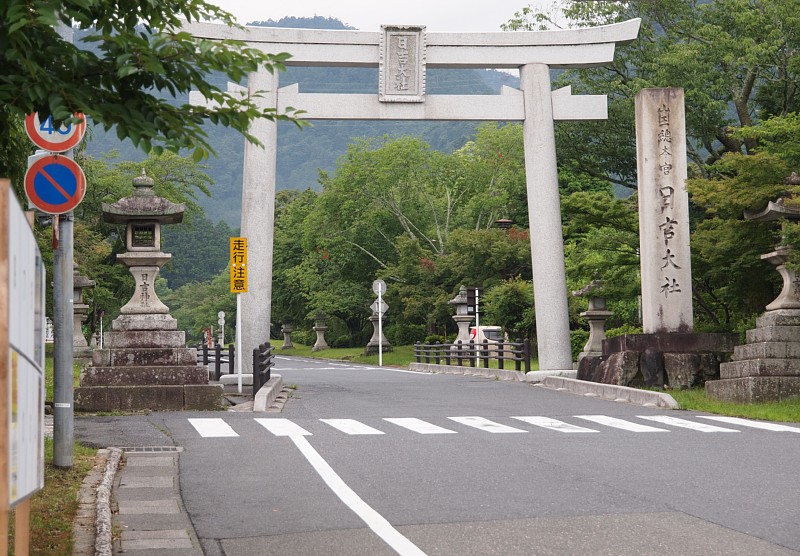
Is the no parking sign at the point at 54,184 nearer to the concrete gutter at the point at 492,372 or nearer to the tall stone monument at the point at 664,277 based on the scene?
the tall stone monument at the point at 664,277

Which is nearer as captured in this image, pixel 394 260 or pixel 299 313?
pixel 394 260

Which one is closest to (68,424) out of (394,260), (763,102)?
(763,102)

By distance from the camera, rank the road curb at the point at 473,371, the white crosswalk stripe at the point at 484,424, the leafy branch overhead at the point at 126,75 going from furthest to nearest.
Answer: the road curb at the point at 473,371, the white crosswalk stripe at the point at 484,424, the leafy branch overhead at the point at 126,75

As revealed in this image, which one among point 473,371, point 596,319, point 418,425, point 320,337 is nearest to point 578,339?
point 473,371

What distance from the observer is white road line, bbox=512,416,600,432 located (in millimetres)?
14641

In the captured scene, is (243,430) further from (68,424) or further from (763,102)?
(763,102)

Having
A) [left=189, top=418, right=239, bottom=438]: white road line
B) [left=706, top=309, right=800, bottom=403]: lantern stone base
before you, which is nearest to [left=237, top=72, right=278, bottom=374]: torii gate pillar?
[left=189, top=418, right=239, bottom=438]: white road line

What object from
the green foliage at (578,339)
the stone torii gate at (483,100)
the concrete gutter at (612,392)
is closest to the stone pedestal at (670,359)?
the concrete gutter at (612,392)

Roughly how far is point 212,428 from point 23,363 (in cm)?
1101

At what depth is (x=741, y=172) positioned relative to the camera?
66.7ft

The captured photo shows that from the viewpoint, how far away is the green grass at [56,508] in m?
6.71

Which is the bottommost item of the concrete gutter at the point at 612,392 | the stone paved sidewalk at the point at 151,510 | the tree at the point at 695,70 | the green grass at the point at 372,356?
the stone paved sidewalk at the point at 151,510

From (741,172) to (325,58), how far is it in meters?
10.6

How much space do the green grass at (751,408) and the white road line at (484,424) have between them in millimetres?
4106
